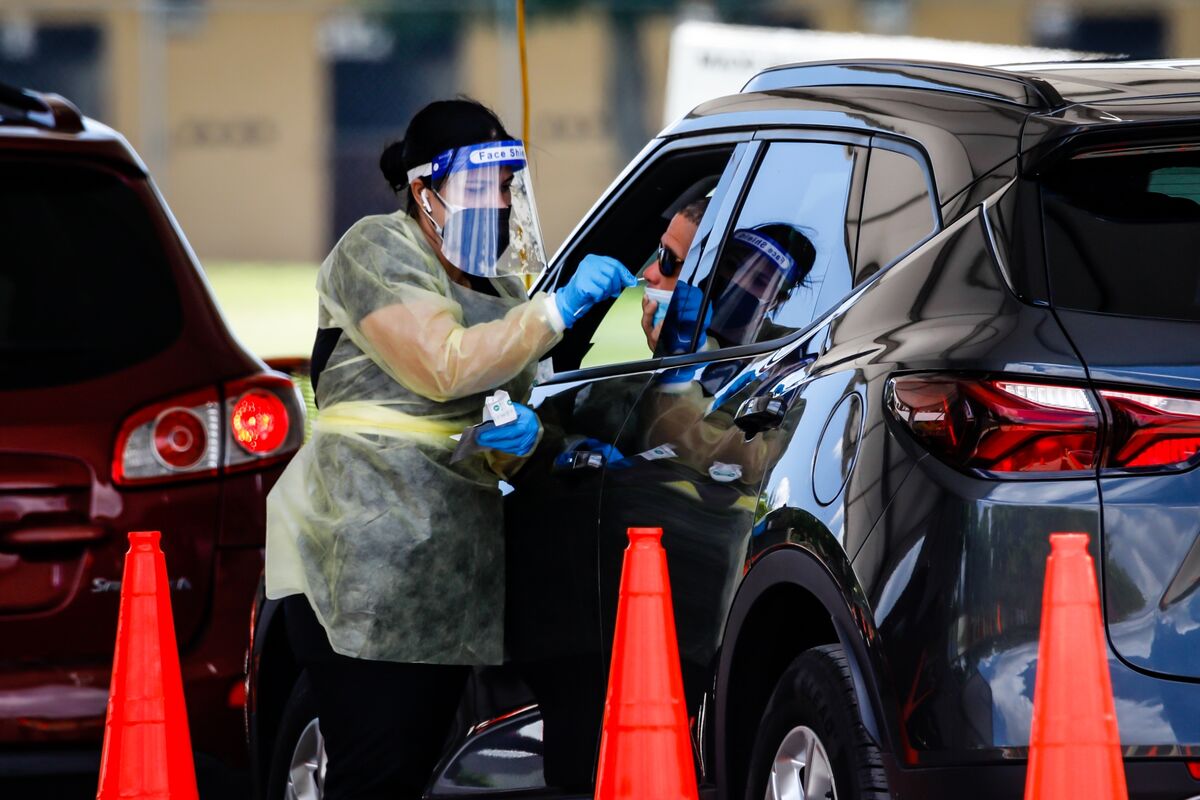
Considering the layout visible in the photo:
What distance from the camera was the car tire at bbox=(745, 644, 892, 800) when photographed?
3.16m

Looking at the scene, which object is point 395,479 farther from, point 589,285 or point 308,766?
point 308,766

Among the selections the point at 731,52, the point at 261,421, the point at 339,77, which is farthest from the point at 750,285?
the point at 339,77

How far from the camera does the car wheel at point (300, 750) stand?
4719mm

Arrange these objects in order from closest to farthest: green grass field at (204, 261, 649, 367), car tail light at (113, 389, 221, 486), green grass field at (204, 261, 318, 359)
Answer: car tail light at (113, 389, 221, 486) < green grass field at (204, 261, 649, 367) < green grass field at (204, 261, 318, 359)

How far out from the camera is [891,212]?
3.56 metres

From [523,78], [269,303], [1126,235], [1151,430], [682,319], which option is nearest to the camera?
[1151,430]

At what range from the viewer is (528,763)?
4.32 meters

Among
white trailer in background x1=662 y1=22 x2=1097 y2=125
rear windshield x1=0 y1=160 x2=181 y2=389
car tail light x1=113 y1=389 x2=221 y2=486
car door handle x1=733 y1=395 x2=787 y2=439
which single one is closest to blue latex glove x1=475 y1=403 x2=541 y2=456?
car door handle x1=733 y1=395 x2=787 y2=439

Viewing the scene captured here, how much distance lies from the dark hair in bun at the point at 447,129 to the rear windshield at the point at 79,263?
3.12 ft

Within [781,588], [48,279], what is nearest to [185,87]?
[48,279]

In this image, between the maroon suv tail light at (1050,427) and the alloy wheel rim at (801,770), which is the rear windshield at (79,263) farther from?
the maroon suv tail light at (1050,427)

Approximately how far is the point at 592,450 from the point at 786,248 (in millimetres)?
566

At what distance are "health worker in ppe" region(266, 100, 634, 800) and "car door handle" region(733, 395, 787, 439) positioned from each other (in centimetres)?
59

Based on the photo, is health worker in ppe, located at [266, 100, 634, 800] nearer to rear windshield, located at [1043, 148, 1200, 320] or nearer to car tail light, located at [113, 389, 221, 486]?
car tail light, located at [113, 389, 221, 486]
